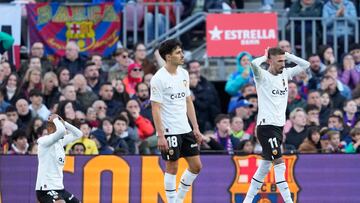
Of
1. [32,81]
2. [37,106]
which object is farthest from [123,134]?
[32,81]

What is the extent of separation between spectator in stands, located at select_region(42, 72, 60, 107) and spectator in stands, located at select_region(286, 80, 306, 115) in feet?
13.5

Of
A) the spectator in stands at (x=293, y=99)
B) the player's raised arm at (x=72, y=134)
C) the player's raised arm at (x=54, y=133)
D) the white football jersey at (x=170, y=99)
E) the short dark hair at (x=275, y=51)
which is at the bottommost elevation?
the spectator in stands at (x=293, y=99)

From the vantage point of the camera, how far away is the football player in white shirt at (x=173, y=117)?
1970 cm

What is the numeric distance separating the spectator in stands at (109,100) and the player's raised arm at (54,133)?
210 inches

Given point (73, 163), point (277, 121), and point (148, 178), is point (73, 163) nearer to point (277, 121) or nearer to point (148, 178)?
point (148, 178)

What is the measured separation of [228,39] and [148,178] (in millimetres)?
5313

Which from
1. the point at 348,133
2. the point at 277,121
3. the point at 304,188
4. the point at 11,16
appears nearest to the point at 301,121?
the point at 348,133

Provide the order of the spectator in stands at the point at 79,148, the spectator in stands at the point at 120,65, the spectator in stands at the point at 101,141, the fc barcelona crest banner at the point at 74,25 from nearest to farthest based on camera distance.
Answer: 1. the spectator in stands at the point at 79,148
2. the spectator in stands at the point at 101,141
3. the spectator in stands at the point at 120,65
4. the fc barcelona crest banner at the point at 74,25

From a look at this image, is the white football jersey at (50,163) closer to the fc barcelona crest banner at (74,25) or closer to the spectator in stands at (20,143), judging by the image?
the spectator in stands at (20,143)

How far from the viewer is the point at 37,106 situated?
2533 centimetres

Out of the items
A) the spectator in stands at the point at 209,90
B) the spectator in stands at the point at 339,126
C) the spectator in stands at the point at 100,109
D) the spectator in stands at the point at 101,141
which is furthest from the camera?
the spectator in stands at the point at 209,90

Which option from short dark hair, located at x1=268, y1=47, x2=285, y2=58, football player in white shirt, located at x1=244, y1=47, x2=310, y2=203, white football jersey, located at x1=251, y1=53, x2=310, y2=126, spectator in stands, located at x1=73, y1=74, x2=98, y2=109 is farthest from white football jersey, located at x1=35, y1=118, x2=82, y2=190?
spectator in stands, located at x1=73, y1=74, x2=98, y2=109

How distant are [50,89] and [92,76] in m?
0.80

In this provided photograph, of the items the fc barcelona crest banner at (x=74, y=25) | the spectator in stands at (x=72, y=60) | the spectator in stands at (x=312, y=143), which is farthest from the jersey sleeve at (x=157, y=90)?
the fc barcelona crest banner at (x=74, y=25)
